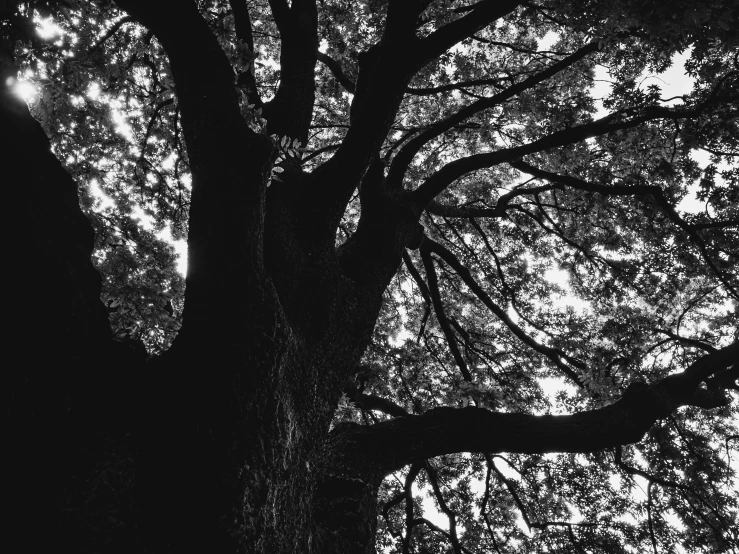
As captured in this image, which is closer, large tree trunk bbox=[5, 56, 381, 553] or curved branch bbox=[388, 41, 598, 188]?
large tree trunk bbox=[5, 56, 381, 553]

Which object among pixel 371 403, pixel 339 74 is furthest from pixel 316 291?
pixel 339 74

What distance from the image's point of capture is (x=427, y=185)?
5.29 metres

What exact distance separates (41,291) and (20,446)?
2.08ft

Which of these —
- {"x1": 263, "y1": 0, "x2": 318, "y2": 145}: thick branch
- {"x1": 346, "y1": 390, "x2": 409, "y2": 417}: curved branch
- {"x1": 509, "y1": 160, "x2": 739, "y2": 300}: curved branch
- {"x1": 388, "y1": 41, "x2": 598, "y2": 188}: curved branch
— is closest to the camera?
{"x1": 263, "y1": 0, "x2": 318, "y2": 145}: thick branch

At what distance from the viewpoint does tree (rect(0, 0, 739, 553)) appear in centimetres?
205

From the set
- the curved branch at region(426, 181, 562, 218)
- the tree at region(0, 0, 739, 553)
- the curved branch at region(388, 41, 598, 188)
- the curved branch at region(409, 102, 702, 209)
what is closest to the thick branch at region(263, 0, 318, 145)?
the tree at region(0, 0, 739, 553)

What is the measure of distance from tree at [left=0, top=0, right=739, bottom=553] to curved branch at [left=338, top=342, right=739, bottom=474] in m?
0.02

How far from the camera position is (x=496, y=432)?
148 inches

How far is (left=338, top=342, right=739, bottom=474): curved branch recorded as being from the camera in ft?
11.7

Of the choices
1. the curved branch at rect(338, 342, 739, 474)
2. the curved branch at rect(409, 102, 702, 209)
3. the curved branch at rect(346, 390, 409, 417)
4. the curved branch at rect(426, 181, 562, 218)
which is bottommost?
the curved branch at rect(338, 342, 739, 474)

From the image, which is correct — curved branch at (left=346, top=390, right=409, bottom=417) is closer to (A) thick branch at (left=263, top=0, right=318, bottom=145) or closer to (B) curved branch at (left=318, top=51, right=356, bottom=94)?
(A) thick branch at (left=263, top=0, right=318, bottom=145)

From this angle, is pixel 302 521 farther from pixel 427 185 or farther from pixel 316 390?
pixel 427 185

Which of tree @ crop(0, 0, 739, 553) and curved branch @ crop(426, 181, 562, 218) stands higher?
curved branch @ crop(426, 181, 562, 218)

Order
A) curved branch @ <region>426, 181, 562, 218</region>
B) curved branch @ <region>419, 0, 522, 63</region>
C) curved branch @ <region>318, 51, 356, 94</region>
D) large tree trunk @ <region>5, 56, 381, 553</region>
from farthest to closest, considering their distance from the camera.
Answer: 1. curved branch @ <region>426, 181, 562, 218</region>
2. curved branch @ <region>318, 51, 356, 94</region>
3. curved branch @ <region>419, 0, 522, 63</region>
4. large tree trunk @ <region>5, 56, 381, 553</region>
